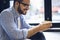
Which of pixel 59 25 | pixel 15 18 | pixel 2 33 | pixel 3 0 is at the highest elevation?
pixel 3 0

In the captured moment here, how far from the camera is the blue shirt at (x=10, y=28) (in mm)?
1193

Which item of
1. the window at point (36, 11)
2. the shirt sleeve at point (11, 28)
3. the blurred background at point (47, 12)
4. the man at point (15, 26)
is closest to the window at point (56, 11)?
the blurred background at point (47, 12)

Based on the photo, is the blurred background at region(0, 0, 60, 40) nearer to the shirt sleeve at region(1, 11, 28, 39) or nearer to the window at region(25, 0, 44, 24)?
the window at region(25, 0, 44, 24)

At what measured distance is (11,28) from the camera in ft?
3.91

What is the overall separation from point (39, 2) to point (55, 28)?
514mm

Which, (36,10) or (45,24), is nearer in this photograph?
(45,24)

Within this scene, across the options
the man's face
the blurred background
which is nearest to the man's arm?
the man's face

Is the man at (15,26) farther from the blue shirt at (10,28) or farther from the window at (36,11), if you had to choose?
the window at (36,11)

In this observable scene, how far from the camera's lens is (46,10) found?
2436 mm

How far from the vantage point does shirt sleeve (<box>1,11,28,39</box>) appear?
1191 mm

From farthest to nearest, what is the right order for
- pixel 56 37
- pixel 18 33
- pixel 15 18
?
1. pixel 56 37
2. pixel 15 18
3. pixel 18 33

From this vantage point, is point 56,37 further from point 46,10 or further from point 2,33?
point 2,33

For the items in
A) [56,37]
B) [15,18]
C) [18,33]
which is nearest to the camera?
[18,33]

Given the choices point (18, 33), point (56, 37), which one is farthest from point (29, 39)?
point (56, 37)
